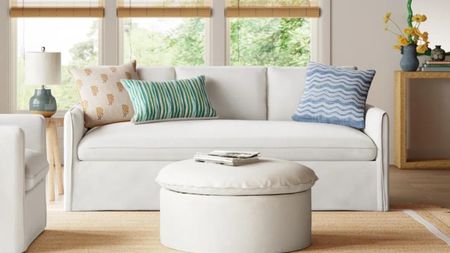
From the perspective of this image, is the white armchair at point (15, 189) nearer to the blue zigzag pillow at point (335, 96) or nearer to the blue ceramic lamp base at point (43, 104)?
the blue ceramic lamp base at point (43, 104)

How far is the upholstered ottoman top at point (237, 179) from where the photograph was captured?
4332 millimetres

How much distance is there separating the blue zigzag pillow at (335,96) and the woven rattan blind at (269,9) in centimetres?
199

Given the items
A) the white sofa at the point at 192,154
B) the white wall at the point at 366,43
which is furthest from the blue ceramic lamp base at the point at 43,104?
the white wall at the point at 366,43

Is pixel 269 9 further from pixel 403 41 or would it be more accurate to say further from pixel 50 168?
pixel 50 168

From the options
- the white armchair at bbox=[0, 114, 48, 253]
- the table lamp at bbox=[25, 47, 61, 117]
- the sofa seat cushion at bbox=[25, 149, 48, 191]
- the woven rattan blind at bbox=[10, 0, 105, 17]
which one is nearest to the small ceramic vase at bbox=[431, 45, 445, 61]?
the woven rattan blind at bbox=[10, 0, 105, 17]

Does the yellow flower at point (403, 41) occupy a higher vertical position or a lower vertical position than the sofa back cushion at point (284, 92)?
higher

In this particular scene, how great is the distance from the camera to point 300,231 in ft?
14.6

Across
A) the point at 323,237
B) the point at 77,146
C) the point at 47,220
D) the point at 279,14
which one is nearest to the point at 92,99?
the point at 77,146

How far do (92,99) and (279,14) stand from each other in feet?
8.66

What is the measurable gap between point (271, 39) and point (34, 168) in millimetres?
4129

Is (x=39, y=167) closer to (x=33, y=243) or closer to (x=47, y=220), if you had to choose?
(x=33, y=243)

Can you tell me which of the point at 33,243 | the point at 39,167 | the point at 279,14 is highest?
the point at 279,14

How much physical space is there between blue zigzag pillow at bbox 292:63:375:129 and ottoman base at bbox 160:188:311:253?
5.20ft

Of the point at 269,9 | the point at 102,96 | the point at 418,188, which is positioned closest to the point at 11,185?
the point at 102,96
